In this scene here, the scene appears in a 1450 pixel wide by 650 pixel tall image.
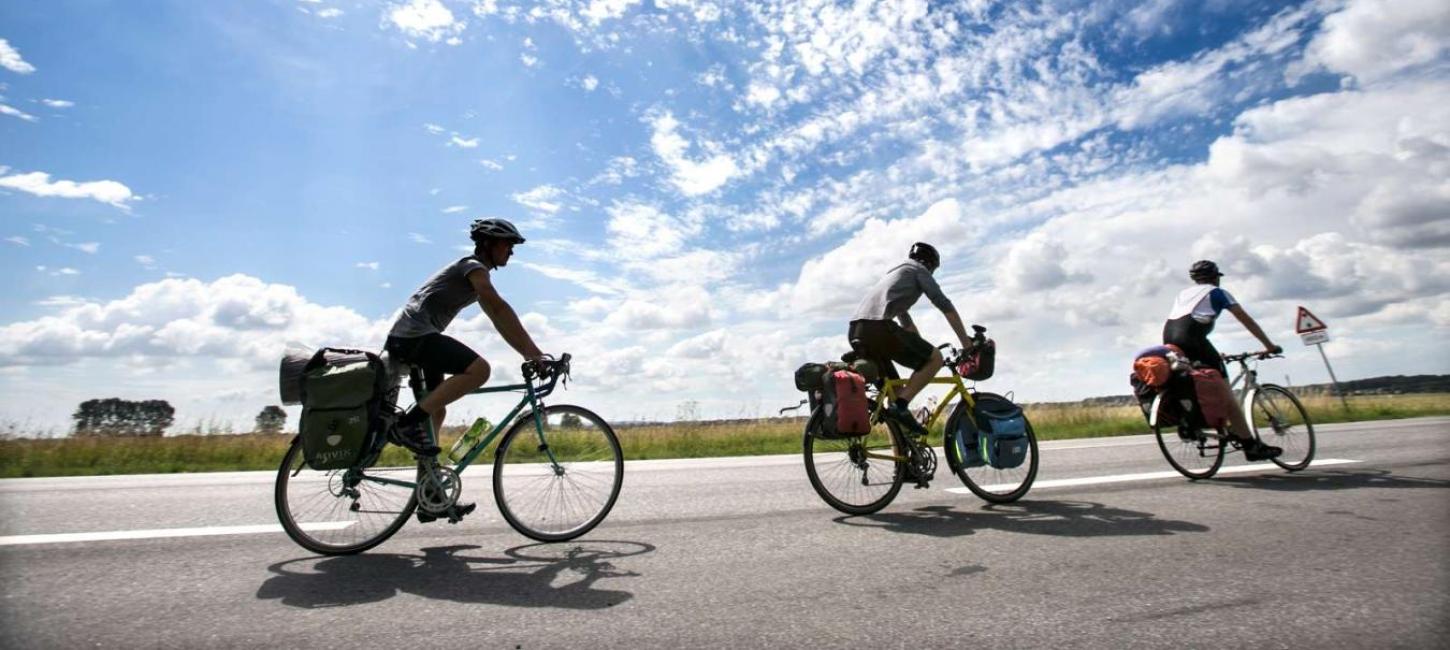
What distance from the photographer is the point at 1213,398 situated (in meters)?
6.37

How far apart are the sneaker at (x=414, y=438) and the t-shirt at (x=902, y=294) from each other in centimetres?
326

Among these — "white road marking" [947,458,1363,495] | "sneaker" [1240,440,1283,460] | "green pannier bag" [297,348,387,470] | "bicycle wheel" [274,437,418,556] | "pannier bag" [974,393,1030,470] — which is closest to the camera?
"green pannier bag" [297,348,387,470]

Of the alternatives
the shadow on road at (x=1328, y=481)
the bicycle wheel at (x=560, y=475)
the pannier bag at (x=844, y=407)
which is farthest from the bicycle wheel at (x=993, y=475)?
the bicycle wheel at (x=560, y=475)

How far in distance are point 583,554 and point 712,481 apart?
3.00m

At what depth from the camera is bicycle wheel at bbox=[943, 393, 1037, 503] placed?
5.39 metres

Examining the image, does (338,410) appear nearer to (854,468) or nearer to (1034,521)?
(854,468)

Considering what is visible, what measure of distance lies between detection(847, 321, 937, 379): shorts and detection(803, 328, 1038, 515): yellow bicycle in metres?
0.12

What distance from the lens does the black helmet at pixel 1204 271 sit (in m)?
6.93

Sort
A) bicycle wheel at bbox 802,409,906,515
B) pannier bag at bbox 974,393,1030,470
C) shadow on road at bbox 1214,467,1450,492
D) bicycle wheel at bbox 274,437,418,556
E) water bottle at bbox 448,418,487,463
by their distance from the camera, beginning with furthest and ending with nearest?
1. shadow on road at bbox 1214,467,1450,492
2. pannier bag at bbox 974,393,1030,470
3. bicycle wheel at bbox 802,409,906,515
4. water bottle at bbox 448,418,487,463
5. bicycle wheel at bbox 274,437,418,556

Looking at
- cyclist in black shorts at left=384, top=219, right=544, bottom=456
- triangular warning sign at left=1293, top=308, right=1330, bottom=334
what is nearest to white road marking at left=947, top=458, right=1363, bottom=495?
cyclist in black shorts at left=384, top=219, right=544, bottom=456

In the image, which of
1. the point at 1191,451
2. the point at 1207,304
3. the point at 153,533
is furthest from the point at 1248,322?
the point at 153,533

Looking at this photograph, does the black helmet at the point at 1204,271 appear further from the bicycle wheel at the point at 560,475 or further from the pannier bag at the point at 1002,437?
the bicycle wheel at the point at 560,475

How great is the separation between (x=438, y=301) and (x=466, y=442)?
92 cm

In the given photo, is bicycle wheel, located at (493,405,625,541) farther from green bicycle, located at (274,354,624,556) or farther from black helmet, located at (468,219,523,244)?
black helmet, located at (468,219,523,244)
